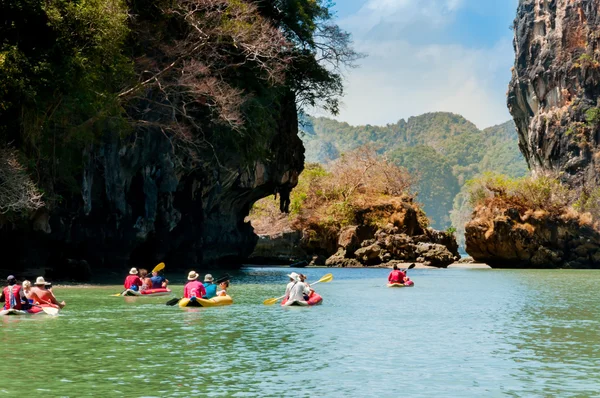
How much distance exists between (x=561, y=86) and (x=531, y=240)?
2481 centimetres

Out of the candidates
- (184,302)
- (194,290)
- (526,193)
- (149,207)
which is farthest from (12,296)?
(526,193)

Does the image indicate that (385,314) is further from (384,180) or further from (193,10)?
(384,180)

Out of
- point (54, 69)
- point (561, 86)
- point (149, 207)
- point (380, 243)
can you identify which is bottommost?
point (380, 243)

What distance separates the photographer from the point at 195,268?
175 feet

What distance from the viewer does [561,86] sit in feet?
272

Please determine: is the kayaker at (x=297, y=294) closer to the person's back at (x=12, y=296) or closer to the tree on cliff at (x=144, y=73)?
the person's back at (x=12, y=296)

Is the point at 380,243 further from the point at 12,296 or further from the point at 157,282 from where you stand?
the point at 12,296

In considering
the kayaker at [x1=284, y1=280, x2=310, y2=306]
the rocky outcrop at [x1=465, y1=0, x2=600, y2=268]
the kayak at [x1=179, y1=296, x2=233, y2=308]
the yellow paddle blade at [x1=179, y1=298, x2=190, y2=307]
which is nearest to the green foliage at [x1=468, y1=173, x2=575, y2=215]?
the rocky outcrop at [x1=465, y1=0, x2=600, y2=268]

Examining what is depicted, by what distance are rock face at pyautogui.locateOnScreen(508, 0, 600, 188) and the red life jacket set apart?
65.9 metres

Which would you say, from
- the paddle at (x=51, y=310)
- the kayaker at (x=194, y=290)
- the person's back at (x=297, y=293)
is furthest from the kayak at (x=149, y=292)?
the paddle at (x=51, y=310)

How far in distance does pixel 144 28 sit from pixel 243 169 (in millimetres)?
14047

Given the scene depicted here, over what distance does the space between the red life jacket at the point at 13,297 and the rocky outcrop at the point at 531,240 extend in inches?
1925

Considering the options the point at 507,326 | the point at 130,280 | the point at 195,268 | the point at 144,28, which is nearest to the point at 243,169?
the point at 195,268

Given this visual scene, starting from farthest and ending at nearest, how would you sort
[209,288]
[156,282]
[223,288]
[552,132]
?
[552,132]
[156,282]
[223,288]
[209,288]
